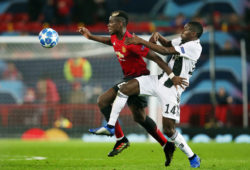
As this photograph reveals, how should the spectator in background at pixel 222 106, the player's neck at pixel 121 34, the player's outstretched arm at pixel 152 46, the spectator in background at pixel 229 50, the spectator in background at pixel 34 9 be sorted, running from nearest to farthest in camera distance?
the player's outstretched arm at pixel 152 46 → the player's neck at pixel 121 34 → the spectator in background at pixel 222 106 → the spectator in background at pixel 229 50 → the spectator in background at pixel 34 9

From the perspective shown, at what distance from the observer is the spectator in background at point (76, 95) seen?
54.4ft

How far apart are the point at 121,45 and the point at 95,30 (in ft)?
36.8

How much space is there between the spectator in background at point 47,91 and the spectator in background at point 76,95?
0.39m

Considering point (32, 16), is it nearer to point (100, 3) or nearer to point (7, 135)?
point (100, 3)

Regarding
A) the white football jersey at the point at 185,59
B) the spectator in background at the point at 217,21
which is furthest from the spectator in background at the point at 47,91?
Result: the white football jersey at the point at 185,59

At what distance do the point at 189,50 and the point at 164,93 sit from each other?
0.69 m

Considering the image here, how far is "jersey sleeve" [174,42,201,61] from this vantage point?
25.1 ft

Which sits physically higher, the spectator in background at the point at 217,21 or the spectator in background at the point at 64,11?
the spectator in background at the point at 64,11

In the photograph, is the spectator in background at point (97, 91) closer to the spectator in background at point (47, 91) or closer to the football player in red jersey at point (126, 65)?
the spectator in background at point (47, 91)

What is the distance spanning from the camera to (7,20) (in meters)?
21.5

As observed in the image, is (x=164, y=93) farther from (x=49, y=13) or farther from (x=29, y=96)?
(x=49, y=13)

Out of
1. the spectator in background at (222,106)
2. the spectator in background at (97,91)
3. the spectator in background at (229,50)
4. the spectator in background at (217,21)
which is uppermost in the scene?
the spectator in background at (217,21)

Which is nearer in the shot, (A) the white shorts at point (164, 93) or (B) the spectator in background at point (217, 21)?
(A) the white shorts at point (164, 93)

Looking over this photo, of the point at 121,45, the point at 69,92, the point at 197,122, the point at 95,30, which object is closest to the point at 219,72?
the point at 197,122
